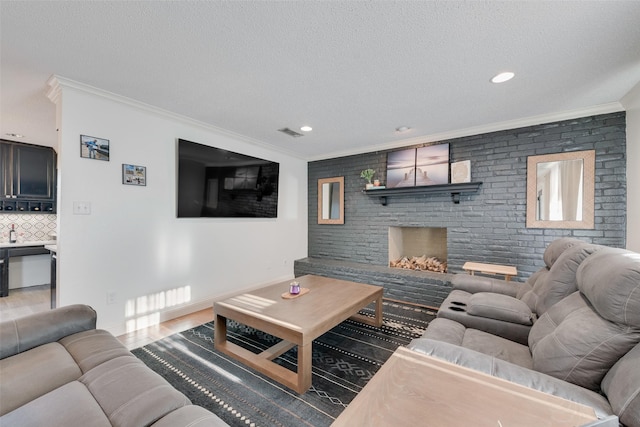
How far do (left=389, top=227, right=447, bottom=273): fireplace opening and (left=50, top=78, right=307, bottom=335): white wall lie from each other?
242cm

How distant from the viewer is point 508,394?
2.76 ft

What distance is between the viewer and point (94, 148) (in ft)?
7.86

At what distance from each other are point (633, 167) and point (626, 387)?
9.09 ft

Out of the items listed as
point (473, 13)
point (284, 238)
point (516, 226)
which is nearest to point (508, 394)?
point (473, 13)

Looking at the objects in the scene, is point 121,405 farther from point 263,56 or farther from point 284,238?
point 284,238

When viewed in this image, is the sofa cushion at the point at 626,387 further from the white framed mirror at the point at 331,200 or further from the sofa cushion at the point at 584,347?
the white framed mirror at the point at 331,200

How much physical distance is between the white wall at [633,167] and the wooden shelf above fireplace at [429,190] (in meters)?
1.26

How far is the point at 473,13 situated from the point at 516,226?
259 cm

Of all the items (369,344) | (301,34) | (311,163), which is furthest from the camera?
(311,163)

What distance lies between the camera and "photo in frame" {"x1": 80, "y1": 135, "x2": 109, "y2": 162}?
233 centimetres

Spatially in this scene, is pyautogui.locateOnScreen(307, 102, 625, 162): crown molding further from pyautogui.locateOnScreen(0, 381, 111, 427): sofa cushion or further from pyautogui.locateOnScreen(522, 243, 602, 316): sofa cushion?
pyautogui.locateOnScreen(0, 381, 111, 427): sofa cushion

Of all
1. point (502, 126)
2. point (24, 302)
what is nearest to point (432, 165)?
point (502, 126)

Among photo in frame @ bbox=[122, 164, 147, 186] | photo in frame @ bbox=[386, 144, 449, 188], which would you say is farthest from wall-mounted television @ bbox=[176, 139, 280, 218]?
photo in frame @ bbox=[386, 144, 449, 188]

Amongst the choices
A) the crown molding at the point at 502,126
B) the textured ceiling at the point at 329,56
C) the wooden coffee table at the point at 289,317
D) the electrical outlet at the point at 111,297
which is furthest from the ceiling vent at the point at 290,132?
the electrical outlet at the point at 111,297
